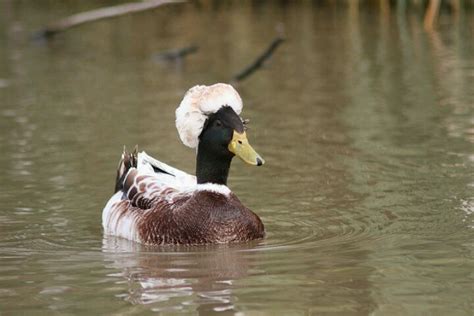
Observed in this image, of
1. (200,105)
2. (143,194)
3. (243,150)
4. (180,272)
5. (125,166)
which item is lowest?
(180,272)

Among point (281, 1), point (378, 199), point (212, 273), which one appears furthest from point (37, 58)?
point (212, 273)

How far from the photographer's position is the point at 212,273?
8797 mm

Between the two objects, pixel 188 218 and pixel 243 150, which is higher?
pixel 243 150

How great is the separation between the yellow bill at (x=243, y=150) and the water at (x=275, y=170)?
0.64m

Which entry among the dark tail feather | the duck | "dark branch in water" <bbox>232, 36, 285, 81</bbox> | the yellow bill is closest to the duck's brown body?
the duck

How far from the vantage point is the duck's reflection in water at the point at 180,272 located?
7.91m

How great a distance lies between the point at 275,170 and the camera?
12.8m

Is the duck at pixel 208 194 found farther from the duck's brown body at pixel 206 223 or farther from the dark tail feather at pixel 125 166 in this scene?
the dark tail feather at pixel 125 166

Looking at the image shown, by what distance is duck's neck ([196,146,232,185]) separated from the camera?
387 inches

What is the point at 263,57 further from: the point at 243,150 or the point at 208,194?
the point at 243,150

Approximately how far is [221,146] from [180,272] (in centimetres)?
123

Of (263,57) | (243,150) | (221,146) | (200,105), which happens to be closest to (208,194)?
(221,146)

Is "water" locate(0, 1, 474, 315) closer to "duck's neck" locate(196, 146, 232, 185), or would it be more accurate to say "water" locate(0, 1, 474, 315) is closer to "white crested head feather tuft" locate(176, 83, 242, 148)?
"duck's neck" locate(196, 146, 232, 185)

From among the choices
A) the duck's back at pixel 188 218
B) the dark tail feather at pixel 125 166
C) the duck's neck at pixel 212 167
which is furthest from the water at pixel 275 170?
the duck's neck at pixel 212 167
